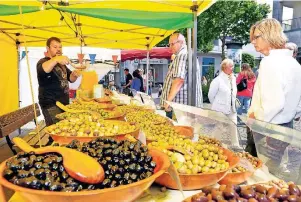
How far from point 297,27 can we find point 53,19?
792 inches

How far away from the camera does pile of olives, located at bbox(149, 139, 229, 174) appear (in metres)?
1.39

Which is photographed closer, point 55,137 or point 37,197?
point 37,197

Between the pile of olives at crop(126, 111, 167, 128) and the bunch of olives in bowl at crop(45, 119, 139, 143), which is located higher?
the bunch of olives in bowl at crop(45, 119, 139, 143)

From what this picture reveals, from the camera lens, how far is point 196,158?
1.47 m

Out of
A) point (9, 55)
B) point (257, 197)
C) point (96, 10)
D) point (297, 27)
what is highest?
point (297, 27)

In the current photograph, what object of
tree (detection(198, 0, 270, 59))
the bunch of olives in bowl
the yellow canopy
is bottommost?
the bunch of olives in bowl

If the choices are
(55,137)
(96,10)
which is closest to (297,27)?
(96,10)

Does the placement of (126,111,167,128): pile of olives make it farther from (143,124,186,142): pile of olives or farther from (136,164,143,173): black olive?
(136,164,143,173): black olive

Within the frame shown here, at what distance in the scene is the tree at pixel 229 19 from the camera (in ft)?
57.0

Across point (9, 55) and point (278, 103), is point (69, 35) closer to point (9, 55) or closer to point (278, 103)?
point (9, 55)

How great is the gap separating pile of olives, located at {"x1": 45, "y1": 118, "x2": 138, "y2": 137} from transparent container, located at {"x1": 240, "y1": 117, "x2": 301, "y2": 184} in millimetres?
806

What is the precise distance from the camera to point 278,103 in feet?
7.39

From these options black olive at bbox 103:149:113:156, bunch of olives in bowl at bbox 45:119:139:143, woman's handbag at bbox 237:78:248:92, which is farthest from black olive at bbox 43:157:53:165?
woman's handbag at bbox 237:78:248:92

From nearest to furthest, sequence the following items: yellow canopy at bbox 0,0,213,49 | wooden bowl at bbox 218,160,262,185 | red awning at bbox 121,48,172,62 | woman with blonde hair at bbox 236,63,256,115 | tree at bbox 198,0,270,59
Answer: wooden bowl at bbox 218,160,262,185 < yellow canopy at bbox 0,0,213,49 < woman with blonde hair at bbox 236,63,256,115 < red awning at bbox 121,48,172,62 < tree at bbox 198,0,270,59
